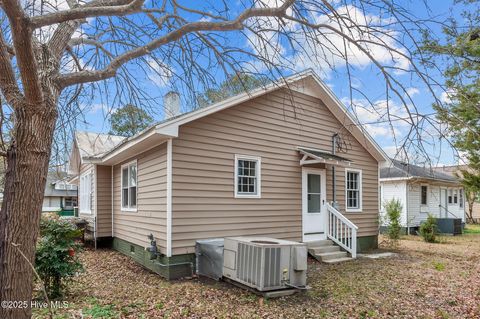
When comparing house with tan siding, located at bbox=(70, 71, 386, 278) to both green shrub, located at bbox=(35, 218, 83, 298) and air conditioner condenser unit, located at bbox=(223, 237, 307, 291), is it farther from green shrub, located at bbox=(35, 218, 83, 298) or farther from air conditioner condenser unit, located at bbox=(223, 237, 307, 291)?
green shrub, located at bbox=(35, 218, 83, 298)

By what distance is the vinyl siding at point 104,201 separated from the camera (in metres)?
12.1

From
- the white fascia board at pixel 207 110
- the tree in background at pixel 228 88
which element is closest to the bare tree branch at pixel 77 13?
the tree in background at pixel 228 88

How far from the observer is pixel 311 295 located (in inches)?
255

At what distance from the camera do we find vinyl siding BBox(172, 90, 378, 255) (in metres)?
A: 7.86

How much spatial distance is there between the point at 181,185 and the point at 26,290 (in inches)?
191

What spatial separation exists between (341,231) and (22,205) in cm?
882

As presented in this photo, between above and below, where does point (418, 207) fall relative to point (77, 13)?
below

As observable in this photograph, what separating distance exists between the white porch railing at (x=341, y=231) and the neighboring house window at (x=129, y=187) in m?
5.65

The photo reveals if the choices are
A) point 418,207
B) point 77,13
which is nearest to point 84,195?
point 77,13

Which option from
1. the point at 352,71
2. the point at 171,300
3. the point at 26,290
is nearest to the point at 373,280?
the point at 171,300

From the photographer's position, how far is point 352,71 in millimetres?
3475

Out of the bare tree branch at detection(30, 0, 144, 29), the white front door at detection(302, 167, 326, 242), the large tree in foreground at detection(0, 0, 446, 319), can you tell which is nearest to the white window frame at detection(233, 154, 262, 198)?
the white front door at detection(302, 167, 326, 242)

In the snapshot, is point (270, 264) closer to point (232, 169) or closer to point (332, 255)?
point (232, 169)

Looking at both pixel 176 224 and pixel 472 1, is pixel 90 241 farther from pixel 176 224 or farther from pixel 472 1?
pixel 472 1
